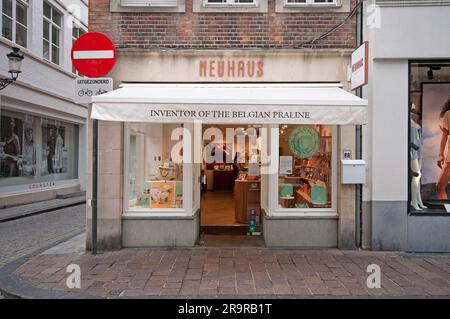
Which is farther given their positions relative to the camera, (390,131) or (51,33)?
(51,33)

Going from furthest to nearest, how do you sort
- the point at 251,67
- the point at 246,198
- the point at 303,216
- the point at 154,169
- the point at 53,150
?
1. the point at 53,150
2. the point at 246,198
3. the point at 154,169
4. the point at 303,216
5. the point at 251,67

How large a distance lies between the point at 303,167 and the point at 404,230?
2.28 metres

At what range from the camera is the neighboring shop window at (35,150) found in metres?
14.7

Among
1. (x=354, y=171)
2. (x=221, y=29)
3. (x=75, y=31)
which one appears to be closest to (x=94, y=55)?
(x=221, y=29)

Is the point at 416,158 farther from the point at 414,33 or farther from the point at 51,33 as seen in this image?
the point at 51,33

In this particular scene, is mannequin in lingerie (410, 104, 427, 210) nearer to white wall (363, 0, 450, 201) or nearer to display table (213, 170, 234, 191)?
white wall (363, 0, 450, 201)

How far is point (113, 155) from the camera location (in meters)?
7.62

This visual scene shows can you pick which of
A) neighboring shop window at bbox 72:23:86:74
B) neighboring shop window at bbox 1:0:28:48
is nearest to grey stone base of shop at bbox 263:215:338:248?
neighboring shop window at bbox 1:0:28:48

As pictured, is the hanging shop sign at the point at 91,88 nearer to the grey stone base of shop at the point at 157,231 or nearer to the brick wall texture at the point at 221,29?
the brick wall texture at the point at 221,29

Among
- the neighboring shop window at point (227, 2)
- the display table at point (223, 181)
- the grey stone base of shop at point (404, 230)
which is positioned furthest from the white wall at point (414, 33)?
the display table at point (223, 181)

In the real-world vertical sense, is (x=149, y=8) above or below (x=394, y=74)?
above

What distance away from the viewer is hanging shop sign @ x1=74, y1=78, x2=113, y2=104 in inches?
273

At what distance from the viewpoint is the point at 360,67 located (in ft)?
22.7

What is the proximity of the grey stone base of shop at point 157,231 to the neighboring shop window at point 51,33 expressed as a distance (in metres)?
12.8
